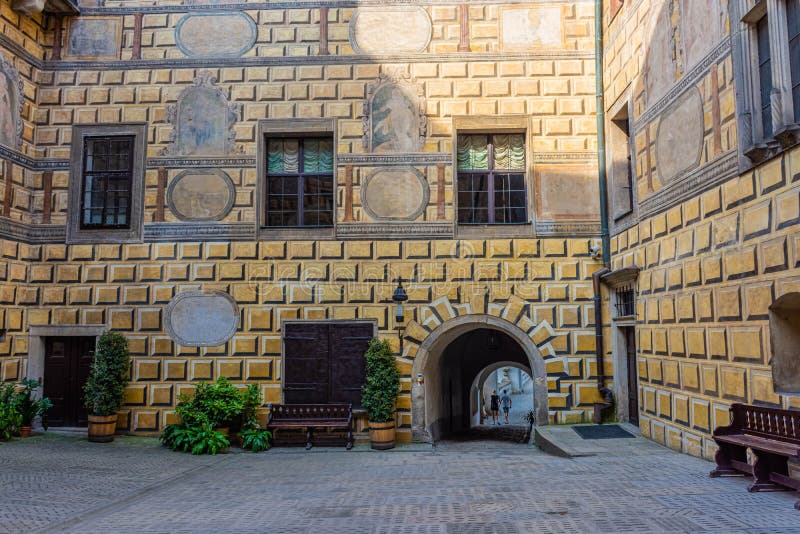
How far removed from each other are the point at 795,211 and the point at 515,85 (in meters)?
6.57

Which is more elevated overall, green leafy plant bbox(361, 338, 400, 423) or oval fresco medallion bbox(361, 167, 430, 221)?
oval fresco medallion bbox(361, 167, 430, 221)

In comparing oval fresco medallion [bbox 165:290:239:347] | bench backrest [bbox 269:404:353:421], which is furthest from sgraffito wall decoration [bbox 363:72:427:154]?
bench backrest [bbox 269:404:353:421]

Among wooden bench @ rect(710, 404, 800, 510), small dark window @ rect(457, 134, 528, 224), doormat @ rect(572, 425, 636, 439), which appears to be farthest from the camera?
small dark window @ rect(457, 134, 528, 224)

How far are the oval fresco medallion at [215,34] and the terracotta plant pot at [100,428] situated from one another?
22.6ft

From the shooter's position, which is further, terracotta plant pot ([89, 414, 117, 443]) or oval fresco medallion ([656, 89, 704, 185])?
terracotta plant pot ([89, 414, 117, 443])

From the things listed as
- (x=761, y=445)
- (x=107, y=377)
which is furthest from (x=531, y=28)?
(x=107, y=377)

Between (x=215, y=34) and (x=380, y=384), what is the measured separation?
7355 mm

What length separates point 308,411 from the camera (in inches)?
455

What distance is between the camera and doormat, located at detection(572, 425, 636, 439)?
1037 cm

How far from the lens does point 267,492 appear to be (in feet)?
24.8

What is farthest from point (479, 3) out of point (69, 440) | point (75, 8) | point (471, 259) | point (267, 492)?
point (69, 440)

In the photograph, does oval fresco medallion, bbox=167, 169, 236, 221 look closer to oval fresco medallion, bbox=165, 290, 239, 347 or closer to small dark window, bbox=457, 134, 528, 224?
oval fresco medallion, bbox=165, 290, 239, 347

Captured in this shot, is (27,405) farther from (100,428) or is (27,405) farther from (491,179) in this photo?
(491,179)

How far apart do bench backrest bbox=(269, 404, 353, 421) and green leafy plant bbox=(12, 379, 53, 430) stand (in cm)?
400
